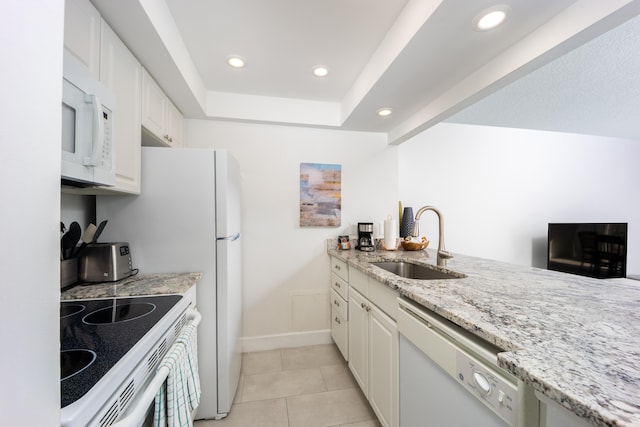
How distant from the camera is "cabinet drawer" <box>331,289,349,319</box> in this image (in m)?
2.01

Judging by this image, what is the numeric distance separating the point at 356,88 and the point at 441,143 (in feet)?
4.73

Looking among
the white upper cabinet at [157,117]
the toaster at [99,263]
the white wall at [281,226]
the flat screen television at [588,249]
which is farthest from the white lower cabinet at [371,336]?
the flat screen television at [588,249]

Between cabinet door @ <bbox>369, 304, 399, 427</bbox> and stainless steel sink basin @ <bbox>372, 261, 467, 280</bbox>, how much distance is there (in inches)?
19.3

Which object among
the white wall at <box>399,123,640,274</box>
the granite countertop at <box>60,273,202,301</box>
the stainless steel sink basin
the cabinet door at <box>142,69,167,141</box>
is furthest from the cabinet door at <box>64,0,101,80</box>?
the white wall at <box>399,123,640,274</box>

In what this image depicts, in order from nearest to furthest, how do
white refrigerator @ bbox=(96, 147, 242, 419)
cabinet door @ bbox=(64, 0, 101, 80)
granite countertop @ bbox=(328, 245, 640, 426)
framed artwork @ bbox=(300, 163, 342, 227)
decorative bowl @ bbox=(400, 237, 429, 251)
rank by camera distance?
granite countertop @ bbox=(328, 245, 640, 426) < cabinet door @ bbox=(64, 0, 101, 80) < white refrigerator @ bbox=(96, 147, 242, 419) < decorative bowl @ bbox=(400, 237, 429, 251) < framed artwork @ bbox=(300, 163, 342, 227)

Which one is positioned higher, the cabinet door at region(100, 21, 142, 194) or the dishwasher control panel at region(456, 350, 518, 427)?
the cabinet door at region(100, 21, 142, 194)

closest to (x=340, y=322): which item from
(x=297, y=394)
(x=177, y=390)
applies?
(x=297, y=394)

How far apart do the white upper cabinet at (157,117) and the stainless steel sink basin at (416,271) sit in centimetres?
184

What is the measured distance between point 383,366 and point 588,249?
3552mm

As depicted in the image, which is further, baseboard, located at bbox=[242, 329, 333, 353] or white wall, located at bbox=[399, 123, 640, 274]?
white wall, located at bbox=[399, 123, 640, 274]

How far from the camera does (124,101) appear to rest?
132 centimetres

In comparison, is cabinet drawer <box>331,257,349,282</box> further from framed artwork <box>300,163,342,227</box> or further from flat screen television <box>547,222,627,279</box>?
flat screen television <box>547,222,627,279</box>

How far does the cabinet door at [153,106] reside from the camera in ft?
5.01

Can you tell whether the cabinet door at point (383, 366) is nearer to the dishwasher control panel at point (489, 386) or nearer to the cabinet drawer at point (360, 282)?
the cabinet drawer at point (360, 282)
